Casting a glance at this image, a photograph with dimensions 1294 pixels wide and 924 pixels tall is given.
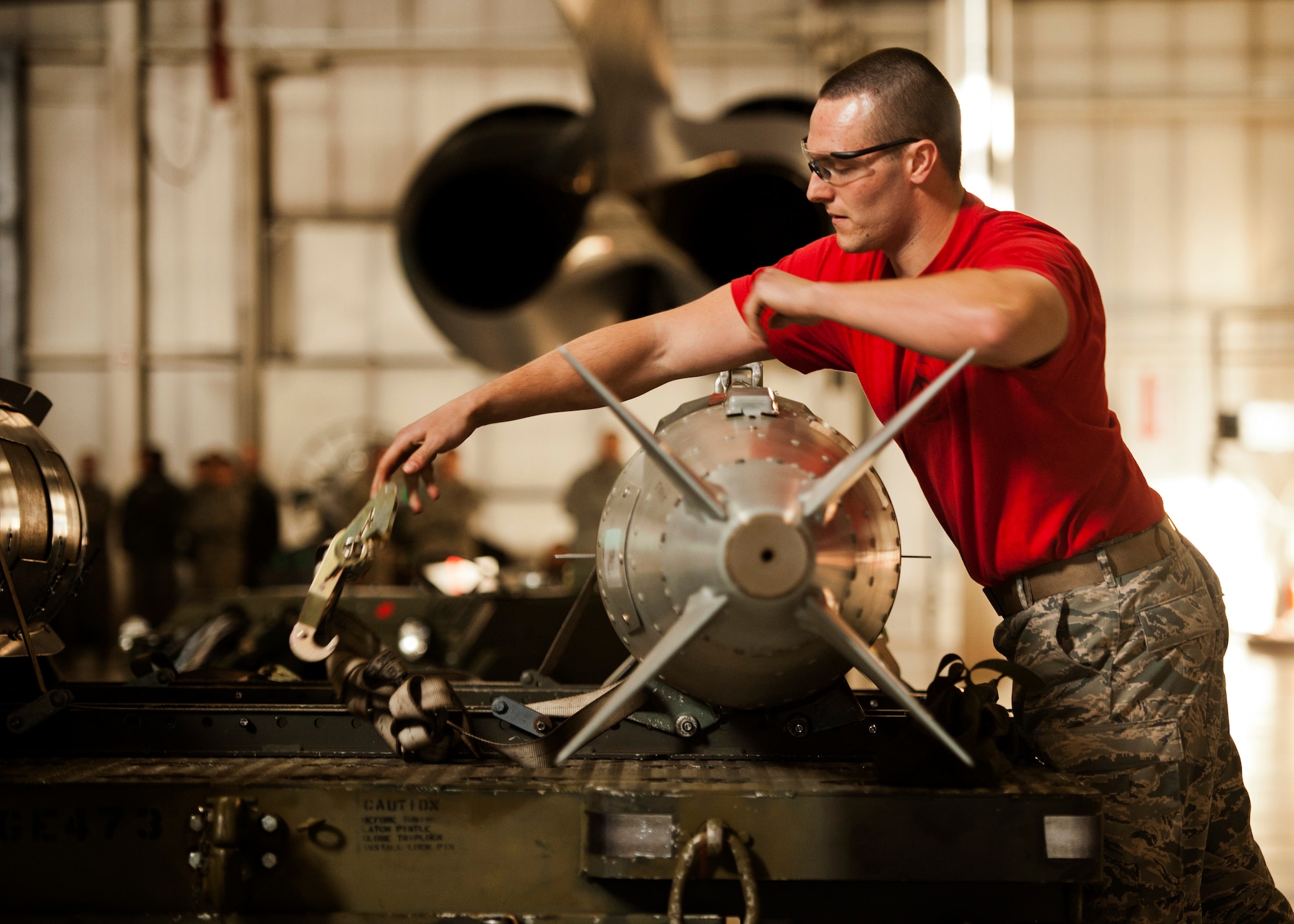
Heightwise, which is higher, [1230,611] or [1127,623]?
[1127,623]

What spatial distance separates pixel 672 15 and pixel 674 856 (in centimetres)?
962

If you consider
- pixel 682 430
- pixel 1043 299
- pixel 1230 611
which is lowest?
pixel 1230 611

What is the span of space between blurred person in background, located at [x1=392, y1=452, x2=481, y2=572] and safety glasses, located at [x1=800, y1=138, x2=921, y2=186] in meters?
6.60

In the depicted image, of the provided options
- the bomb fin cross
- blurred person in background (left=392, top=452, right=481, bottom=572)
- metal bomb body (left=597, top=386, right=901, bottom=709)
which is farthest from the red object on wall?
the bomb fin cross

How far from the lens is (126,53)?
31.6 feet

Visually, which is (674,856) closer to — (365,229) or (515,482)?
(515,482)

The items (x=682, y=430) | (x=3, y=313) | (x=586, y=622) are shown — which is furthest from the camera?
(x=3, y=313)

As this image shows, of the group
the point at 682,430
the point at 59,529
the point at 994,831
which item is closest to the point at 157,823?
the point at 59,529

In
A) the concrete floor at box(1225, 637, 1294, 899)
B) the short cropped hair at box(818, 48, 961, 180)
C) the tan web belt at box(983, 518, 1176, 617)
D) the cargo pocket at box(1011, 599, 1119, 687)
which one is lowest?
the concrete floor at box(1225, 637, 1294, 899)

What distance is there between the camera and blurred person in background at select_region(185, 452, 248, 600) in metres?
8.53

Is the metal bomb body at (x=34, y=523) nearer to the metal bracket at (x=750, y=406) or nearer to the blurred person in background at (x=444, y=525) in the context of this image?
the metal bracket at (x=750, y=406)

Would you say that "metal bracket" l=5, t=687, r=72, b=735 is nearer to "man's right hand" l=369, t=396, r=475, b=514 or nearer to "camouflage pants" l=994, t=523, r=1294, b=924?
"man's right hand" l=369, t=396, r=475, b=514

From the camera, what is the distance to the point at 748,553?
116 cm

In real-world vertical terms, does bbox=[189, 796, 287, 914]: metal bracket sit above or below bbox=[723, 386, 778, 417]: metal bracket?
below
